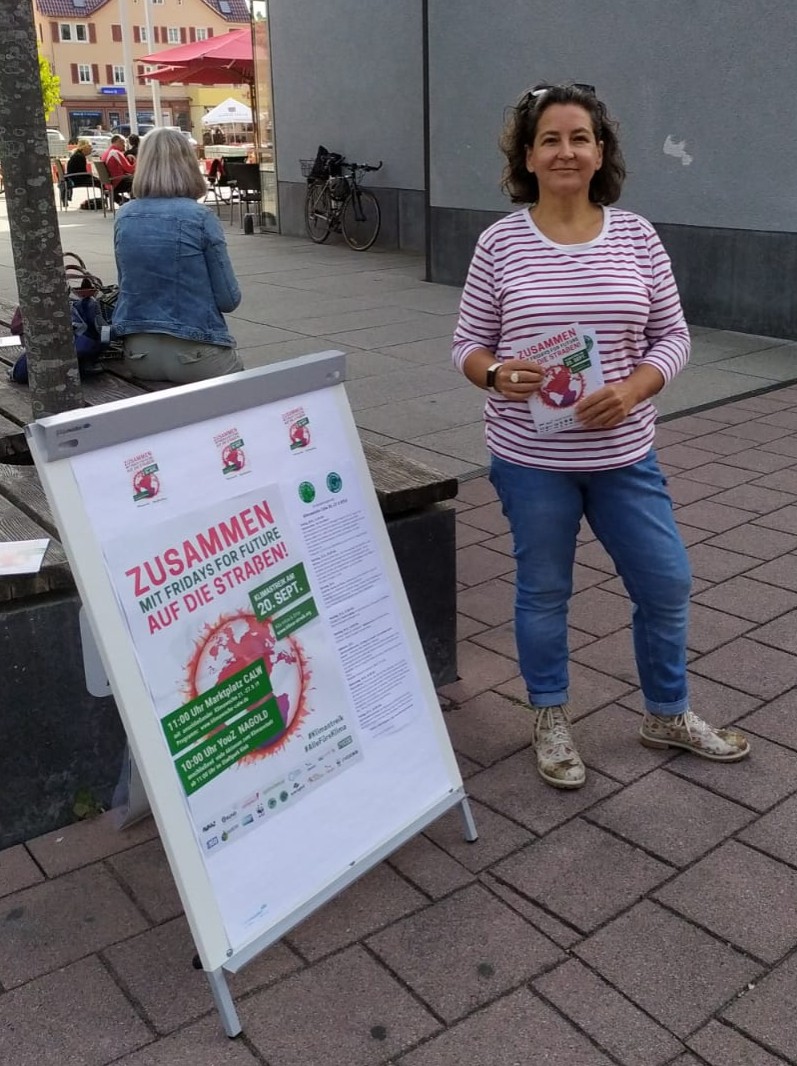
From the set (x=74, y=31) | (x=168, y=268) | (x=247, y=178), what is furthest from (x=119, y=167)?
(x=74, y=31)

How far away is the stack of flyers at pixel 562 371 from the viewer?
2.66m

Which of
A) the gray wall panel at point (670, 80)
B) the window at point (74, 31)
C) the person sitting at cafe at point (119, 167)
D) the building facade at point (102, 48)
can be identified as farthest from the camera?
the window at point (74, 31)

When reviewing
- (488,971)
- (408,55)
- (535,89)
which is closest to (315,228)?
(408,55)

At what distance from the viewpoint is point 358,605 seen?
2.55 metres

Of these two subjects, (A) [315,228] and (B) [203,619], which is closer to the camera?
(B) [203,619]

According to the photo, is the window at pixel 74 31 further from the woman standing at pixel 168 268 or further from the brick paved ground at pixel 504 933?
the brick paved ground at pixel 504 933

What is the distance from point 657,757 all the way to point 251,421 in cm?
162

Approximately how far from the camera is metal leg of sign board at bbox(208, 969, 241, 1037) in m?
2.19

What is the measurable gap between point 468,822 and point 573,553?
29.8 inches

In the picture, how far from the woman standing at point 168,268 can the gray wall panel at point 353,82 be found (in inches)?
349

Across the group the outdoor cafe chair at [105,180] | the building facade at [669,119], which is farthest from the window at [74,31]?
the building facade at [669,119]

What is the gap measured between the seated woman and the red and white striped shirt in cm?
2072

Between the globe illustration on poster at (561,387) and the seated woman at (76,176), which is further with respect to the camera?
the seated woman at (76,176)

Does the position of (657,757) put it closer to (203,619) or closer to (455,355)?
(455,355)
